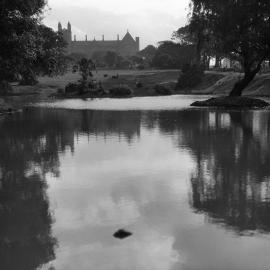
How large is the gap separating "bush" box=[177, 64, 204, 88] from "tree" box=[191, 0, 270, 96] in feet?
119

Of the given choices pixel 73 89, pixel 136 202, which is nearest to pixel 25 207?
pixel 136 202

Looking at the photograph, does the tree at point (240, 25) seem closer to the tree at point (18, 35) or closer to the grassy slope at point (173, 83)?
the tree at point (18, 35)

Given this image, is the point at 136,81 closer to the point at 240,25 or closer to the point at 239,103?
the point at 240,25

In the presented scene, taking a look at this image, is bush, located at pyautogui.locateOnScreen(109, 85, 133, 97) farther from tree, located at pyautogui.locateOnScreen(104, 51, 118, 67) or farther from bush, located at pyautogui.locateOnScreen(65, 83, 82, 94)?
tree, located at pyautogui.locateOnScreen(104, 51, 118, 67)

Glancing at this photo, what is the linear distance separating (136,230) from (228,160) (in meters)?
7.17

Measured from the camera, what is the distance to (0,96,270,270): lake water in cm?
750

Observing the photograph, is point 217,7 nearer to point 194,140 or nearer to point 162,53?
point 194,140

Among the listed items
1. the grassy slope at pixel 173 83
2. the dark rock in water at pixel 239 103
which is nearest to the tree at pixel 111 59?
the grassy slope at pixel 173 83

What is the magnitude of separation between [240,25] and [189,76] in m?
39.0

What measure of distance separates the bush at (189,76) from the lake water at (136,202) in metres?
56.8

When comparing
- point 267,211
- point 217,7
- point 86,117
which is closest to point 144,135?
point 86,117

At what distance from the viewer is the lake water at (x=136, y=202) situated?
7500mm

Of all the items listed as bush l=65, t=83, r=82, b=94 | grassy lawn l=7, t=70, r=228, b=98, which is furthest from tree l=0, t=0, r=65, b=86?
grassy lawn l=7, t=70, r=228, b=98

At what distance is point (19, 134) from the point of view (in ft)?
74.8
